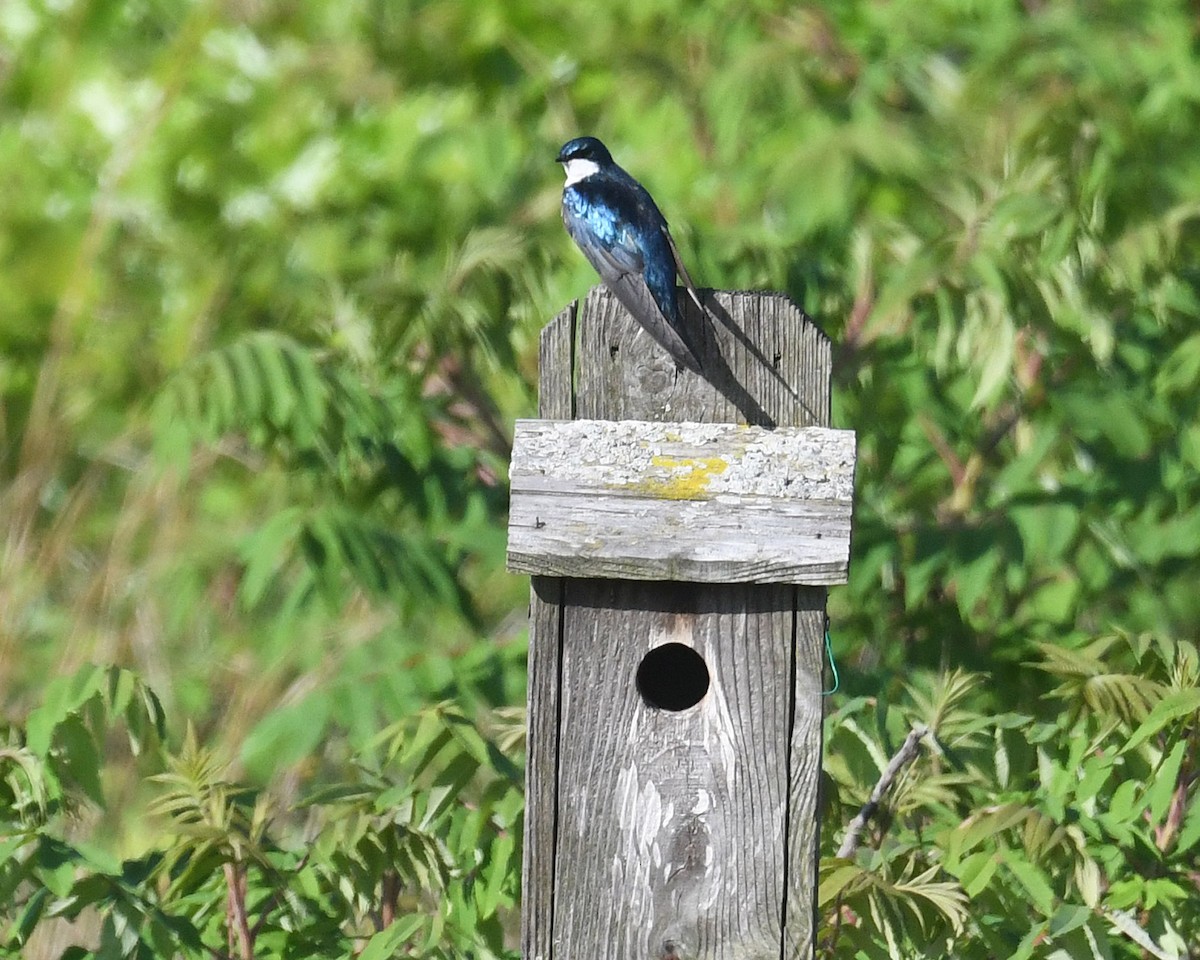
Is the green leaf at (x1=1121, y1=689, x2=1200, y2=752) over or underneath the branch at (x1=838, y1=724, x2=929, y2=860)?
over

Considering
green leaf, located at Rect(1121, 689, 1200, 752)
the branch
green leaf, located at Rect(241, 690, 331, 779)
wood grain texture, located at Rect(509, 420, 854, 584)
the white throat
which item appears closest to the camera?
wood grain texture, located at Rect(509, 420, 854, 584)

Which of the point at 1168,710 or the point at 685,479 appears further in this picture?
the point at 1168,710

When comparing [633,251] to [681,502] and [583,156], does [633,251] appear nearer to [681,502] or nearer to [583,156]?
[681,502]

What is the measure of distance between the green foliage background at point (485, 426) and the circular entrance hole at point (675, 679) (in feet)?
0.86

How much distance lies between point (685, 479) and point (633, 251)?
1.50 ft

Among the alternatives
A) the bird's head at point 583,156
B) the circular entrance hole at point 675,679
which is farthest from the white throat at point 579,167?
the circular entrance hole at point 675,679

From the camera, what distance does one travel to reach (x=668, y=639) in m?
2.00

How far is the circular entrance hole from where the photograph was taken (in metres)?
2.26

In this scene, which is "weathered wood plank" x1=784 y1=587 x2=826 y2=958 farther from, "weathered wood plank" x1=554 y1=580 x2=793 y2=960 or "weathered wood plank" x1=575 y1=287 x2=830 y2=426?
"weathered wood plank" x1=575 y1=287 x2=830 y2=426

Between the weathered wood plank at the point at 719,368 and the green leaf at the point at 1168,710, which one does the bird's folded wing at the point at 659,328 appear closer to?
the weathered wood plank at the point at 719,368

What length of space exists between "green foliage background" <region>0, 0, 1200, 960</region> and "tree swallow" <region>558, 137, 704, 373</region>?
0.65 m

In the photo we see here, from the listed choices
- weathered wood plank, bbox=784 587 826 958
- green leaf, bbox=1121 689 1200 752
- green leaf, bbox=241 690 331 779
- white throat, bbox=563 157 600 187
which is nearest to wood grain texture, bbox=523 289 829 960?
weathered wood plank, bbox=784 587 826 958

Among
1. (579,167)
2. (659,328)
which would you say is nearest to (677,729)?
(659,328)

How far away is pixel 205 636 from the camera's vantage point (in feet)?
16.7
